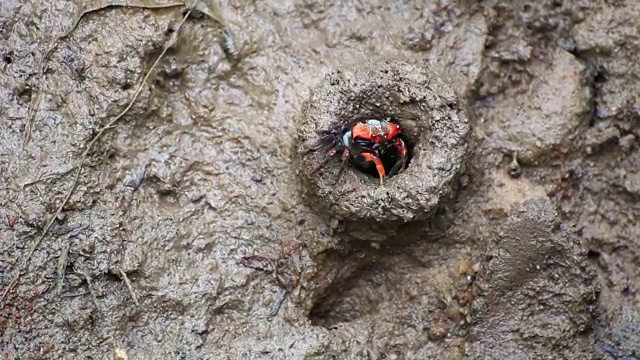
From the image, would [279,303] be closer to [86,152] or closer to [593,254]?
[86,152]

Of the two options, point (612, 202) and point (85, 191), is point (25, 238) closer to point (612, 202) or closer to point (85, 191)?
point (85, 191)

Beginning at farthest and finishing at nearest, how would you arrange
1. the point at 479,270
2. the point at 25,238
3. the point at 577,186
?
1. the point at 577,186
2. the point at 479,270
3. the point at 25,238

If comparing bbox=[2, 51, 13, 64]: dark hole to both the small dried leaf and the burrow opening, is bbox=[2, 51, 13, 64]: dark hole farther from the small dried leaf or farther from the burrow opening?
the burrow opening

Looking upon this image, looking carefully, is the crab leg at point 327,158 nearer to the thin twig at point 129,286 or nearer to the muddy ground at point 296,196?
the muddy ground at point 296,196

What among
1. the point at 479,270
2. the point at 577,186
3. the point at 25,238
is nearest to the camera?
the point at 25,238

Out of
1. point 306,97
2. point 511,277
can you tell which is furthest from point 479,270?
point 306,97
